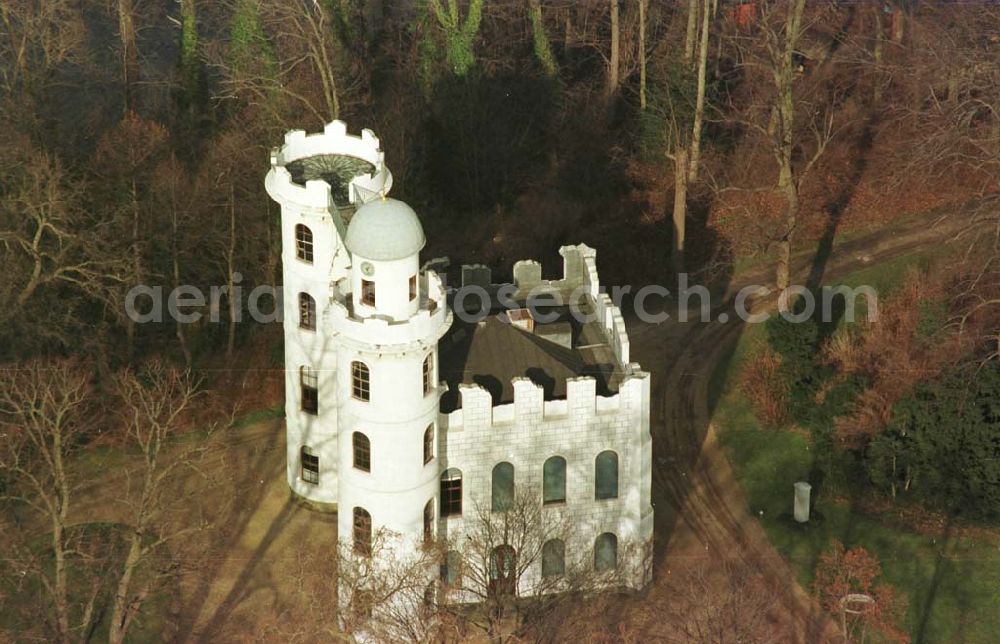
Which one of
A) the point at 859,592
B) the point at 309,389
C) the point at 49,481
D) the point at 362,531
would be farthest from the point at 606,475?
the point at 49,481

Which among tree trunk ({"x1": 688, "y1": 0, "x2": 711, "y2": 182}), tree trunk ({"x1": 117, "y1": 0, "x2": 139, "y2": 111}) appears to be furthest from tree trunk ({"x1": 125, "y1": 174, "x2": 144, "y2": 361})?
tree trunk ({"x1": 688, "y1": 0, "x2": 711, "y2": 182})

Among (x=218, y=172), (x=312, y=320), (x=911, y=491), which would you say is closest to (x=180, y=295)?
(x=218, y=172)

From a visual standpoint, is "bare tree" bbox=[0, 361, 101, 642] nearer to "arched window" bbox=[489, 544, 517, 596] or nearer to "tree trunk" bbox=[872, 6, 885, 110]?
"arched window" bbox=[489, 544, 517, 596]

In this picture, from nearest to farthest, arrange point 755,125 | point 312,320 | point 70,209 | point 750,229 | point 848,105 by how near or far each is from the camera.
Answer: point 312,320, point 70,209, point 755,125, point 750,229, point 848,105

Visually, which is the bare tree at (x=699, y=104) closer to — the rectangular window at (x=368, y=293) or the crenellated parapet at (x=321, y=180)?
the crenellated parapet at (x=321, y=180)

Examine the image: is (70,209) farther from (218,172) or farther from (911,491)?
(911,491)

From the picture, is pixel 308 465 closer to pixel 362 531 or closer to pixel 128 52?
pixel 362 531
